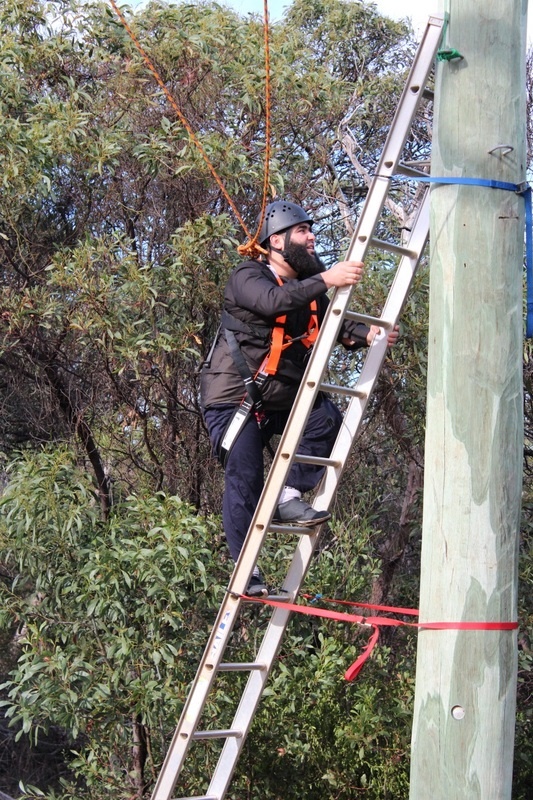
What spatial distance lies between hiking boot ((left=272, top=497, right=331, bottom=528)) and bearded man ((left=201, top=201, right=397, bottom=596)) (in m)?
0.07

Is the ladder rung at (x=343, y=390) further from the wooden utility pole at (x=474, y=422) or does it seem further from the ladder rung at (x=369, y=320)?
the wooden utility pole at (x=474, y=422)

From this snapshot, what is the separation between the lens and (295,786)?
6676 mm

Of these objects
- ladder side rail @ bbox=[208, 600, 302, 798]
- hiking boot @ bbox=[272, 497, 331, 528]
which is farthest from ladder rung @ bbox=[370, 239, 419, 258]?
ladder side rail @ bbox=[208, 600, 302, 798]

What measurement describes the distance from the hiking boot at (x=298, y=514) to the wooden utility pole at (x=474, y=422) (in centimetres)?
116

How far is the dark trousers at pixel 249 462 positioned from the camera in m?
5.05

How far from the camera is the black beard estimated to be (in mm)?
5285

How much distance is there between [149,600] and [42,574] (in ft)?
2.28

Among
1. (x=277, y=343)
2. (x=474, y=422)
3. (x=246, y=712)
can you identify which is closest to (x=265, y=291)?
(x=277, y=343)

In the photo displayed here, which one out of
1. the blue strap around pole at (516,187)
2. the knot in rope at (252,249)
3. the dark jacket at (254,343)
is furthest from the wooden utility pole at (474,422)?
the knot in rope at (252,249)

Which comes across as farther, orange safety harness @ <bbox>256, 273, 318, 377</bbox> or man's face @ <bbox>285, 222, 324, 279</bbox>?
man's face @ <bbox>285, 222, 324, 279</bbox>

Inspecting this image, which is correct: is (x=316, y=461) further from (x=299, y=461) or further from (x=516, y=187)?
(x=516, y=187)

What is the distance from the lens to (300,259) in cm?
528

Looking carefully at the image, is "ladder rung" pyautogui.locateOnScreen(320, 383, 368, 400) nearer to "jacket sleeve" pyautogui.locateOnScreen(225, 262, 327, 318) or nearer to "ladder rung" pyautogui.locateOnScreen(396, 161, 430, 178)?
"jacket sleeve" pyautogui.locateOnScreen(225, 262, 327, 318)

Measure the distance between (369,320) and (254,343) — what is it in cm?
75
